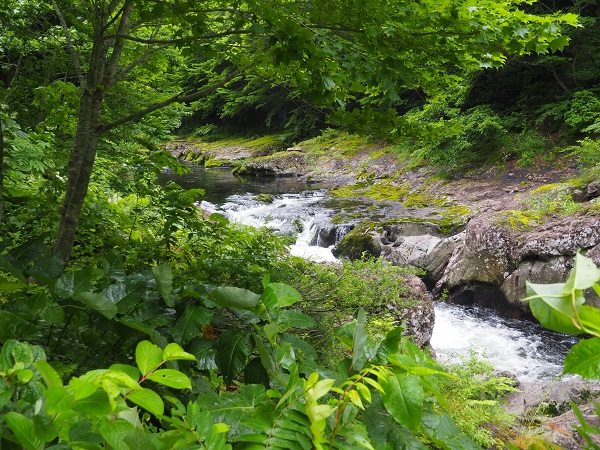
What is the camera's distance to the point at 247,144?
29250mm

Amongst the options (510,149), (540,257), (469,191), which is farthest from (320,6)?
(510,149)

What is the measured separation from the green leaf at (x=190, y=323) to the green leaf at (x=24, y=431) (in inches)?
22.4

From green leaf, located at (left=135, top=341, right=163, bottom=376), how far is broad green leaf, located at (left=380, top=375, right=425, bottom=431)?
40cm

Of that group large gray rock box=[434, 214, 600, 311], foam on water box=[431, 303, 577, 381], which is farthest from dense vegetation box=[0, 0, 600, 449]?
large gray rock box=[434, 214, 600, 311]

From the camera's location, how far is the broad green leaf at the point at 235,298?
111cm

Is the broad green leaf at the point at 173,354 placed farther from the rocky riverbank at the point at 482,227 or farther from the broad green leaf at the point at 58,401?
the rocky riverbank at the point at 482,227

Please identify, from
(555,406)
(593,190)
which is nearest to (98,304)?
(555,406)

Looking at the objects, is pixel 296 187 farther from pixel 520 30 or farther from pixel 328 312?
pixel 520 30

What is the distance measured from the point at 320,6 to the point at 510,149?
1569cm

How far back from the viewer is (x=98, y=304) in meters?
1.03

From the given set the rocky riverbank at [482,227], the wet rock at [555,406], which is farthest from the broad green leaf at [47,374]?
the rocky riverbank at [482,227]

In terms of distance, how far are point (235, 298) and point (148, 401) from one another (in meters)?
0.51

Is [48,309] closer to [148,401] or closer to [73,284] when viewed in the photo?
[73,284]

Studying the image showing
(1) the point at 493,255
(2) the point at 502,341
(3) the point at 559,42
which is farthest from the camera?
(1) the point at 493,255
